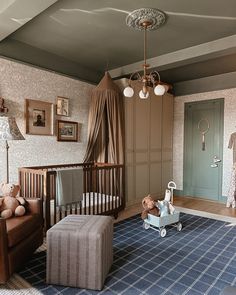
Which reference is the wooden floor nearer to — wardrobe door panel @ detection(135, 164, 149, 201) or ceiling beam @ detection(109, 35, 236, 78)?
wardrobe door panel @ detection(135, 164, 149, 201)

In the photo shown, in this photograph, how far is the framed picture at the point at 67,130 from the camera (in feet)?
12.3

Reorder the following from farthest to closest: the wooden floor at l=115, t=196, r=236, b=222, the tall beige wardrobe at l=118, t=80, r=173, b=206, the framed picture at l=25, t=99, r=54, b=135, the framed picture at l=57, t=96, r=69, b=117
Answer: the tall beige wardrobe at l=118, t=80, r=173, b=206, the wooden floor at l=115, t=196, r=236, b=222, the framed picture at l=57, t=96, r=69, b=117, the framed picture at l=25, t=99, r=54, b=135

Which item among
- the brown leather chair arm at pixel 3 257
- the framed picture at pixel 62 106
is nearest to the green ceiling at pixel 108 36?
the framed picture at pixel 62 106

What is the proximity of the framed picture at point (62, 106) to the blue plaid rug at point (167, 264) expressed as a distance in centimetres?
208

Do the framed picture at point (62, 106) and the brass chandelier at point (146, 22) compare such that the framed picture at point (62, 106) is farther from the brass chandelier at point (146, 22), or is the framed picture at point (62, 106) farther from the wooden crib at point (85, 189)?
the brass chandelier at point (146, 22)

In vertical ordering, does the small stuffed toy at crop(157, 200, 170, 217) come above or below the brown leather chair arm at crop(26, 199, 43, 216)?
below

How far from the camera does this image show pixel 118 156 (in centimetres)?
393

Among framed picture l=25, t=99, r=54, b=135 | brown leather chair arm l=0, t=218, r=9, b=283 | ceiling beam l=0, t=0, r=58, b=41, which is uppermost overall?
ceiling beam l=0, t=0, r=58, b=41

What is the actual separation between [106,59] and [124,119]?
1.09m

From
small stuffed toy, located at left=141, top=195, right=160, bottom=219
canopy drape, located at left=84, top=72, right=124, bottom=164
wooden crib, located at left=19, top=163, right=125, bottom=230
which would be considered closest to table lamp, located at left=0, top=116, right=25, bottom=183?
wooden crib, located at left=19, top=163, right=125, bottom=230

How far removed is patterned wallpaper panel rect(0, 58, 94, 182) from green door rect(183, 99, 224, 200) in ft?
8.10

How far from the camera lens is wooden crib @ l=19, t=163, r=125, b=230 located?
2730mm

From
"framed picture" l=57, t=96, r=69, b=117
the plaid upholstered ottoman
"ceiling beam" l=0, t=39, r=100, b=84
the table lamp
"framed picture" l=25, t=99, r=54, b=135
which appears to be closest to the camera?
the plaid upholstered ottoman

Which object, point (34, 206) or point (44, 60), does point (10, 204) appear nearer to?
point (34, 206)
